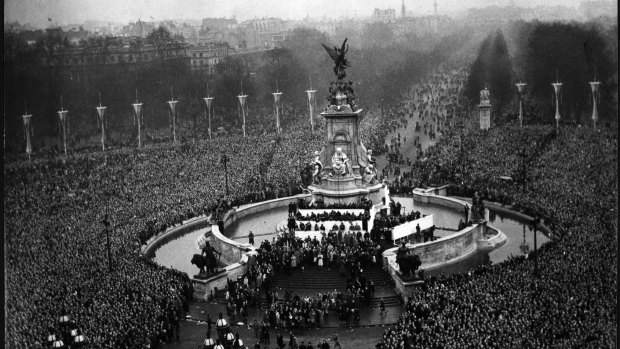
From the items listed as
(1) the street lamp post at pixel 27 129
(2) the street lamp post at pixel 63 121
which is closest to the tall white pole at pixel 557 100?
(2) the street lamp post at pixel 63 121

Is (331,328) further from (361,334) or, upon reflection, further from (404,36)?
(404,36)

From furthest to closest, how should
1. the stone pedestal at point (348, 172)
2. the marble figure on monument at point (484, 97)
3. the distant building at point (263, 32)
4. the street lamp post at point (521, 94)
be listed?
the distant building at point (263, 32) → the marble figure on monument at point (484, 97) → the street lamp post at point (521, 94) → the stone pedestal at point (348, 172)

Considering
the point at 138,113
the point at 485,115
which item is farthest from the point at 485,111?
the point at 138,113

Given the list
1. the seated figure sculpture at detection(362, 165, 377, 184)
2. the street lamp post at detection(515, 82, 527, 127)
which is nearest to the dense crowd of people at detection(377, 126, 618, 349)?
the seated figure sculpture at detection(362, 165, 377, 184)

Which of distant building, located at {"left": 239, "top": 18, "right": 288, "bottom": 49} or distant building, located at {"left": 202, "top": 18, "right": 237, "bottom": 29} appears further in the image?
distant building, located at {"left": 239, "top": 18, "right": 288, "bottom": 49}

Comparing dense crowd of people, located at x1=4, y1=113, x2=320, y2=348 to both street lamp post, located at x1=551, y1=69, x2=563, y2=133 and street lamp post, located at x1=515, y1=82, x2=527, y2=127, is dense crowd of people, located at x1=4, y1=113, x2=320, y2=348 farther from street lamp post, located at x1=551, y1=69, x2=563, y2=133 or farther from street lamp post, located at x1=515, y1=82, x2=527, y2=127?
street lamp post, located at x1=551, y1=69, x2=563, y2=133

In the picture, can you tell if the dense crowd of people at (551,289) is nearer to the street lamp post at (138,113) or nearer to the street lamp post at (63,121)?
the street lamp post at (63,121)
